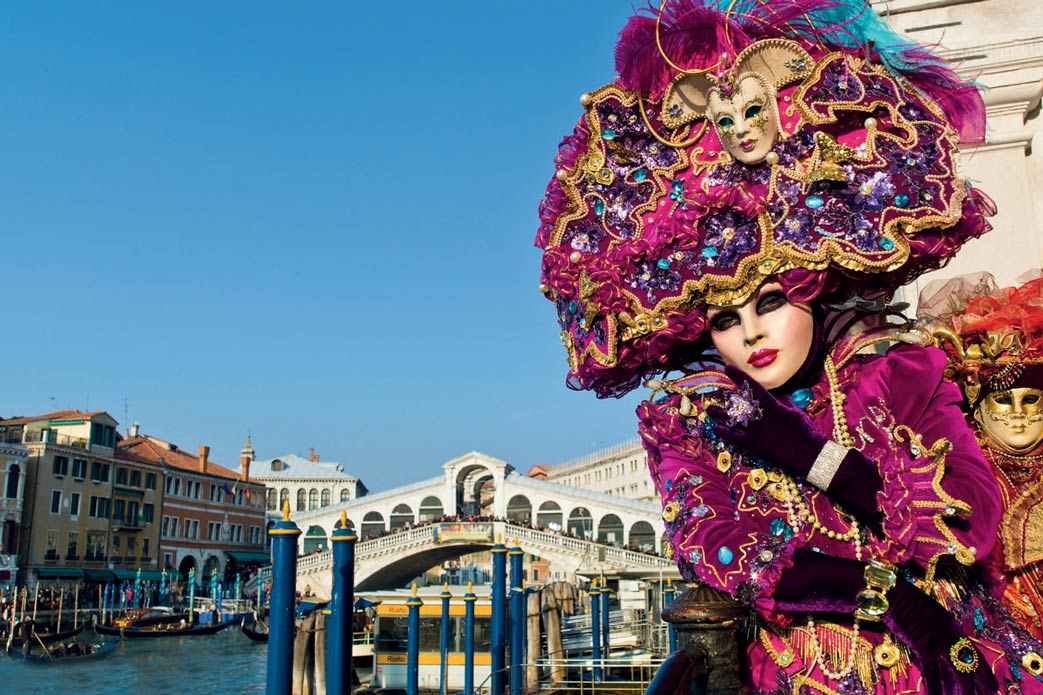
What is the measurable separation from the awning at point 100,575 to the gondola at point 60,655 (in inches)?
308

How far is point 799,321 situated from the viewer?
2484 mm

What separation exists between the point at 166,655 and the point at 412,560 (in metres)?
9.16

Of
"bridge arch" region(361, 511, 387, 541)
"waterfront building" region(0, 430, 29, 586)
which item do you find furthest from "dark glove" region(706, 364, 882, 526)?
"bridge arch" region(361, 511, 387, 541)

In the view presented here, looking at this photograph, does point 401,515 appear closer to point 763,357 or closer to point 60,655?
point 60,655

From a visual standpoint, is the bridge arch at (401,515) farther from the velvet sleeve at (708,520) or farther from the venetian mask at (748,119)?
the venetian mask at (748,119)

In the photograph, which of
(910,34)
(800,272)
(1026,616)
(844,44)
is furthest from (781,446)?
(910,34)

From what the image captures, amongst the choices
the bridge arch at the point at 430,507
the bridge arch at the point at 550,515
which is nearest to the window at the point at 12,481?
the bridge arch at the point at 430,507

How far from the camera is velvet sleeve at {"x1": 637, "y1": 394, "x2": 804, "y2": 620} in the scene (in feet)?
7.49

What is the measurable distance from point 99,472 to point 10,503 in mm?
3777

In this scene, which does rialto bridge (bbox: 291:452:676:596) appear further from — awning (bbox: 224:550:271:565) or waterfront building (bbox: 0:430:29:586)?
waterfront building (bbox: 0:430:29:586)

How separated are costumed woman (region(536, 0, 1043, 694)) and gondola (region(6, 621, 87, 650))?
22.4 meters

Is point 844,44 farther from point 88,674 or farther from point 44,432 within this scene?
point 44,432

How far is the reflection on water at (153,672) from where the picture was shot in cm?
1741

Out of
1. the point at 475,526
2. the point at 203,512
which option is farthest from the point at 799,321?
the point at 203,512
